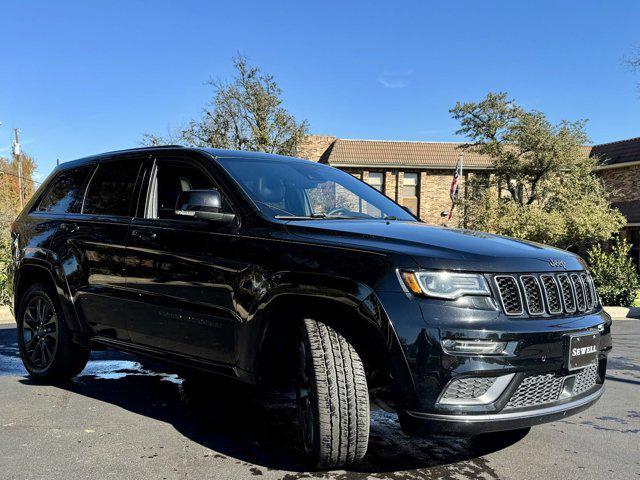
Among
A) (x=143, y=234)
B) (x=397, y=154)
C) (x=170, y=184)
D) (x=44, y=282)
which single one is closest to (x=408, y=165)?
(x=397, y=154)

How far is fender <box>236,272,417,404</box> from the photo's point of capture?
9.06 feet

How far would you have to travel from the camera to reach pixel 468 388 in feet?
9.05

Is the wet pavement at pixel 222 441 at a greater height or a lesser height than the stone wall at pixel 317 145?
lesser

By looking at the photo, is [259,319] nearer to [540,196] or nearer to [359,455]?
[359,455]

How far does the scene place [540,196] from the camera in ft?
76.5

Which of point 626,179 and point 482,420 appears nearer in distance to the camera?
point 482,420

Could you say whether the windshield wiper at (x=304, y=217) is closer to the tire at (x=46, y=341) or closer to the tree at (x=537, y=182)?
the tire at (x=46, y=341)

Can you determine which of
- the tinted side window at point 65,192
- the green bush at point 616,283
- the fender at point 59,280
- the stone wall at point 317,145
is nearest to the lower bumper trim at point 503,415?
the fender at point 59,280

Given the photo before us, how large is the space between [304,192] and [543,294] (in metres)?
1.84

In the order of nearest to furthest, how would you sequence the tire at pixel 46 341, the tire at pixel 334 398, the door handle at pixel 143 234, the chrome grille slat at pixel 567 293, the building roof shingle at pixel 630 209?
the tire at pixel 334 398 < the chrome grille slat at pixel 567 293 < the door handle at pixel 143 234 < the tire at pixel 46 341 < the building roof shingle at pixel 630 209

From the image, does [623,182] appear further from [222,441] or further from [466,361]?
[466,361]

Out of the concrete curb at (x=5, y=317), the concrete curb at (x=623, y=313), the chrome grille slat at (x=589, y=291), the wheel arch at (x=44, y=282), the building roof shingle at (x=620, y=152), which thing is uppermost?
the building roof shingle at (x=620, y=152)

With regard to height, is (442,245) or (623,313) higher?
(442,245)

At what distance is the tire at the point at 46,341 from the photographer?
4.79 m
